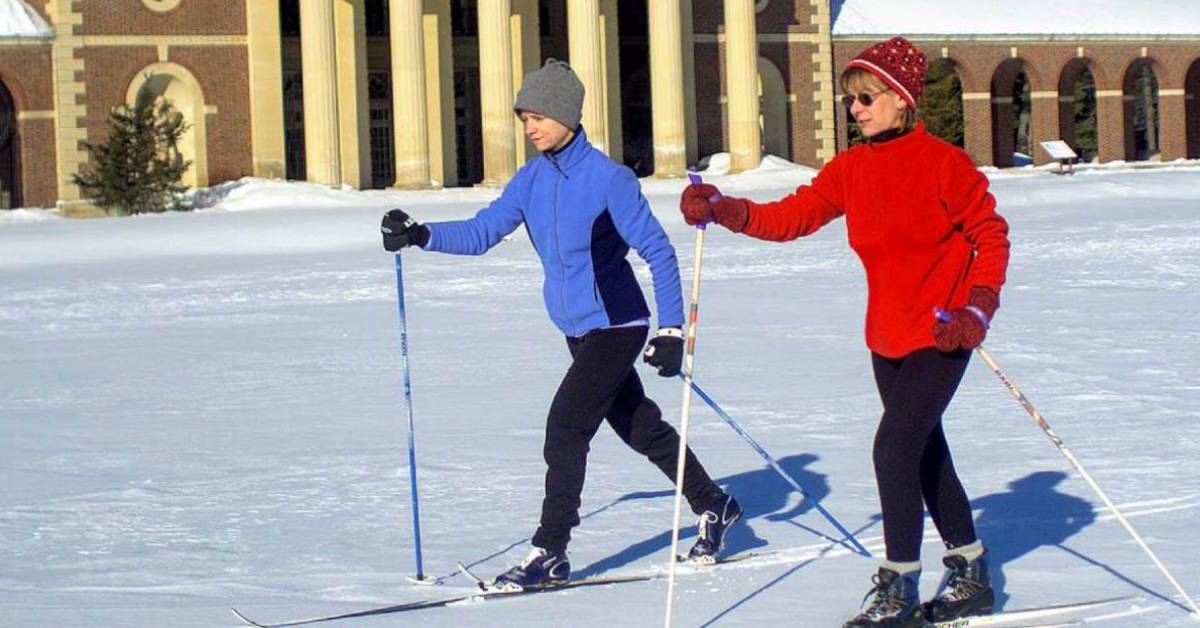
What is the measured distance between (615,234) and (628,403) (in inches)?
24.3

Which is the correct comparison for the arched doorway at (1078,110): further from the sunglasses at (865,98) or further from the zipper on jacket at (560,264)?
the sunglasses at (865,98)

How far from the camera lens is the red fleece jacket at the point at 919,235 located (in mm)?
5926

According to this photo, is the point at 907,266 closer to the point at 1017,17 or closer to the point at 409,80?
the point at 409,80

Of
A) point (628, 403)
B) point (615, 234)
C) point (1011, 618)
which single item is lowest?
point (1011, 618)

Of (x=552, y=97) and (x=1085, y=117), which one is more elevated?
(x=1085, y=117)

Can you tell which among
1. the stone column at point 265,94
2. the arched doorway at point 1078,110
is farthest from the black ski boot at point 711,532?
the arched doorway at point 1078,110

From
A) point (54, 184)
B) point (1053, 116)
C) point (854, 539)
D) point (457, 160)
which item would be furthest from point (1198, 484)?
point (1053, 116)

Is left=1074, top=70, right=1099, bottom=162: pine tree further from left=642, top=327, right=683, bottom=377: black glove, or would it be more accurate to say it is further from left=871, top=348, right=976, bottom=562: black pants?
left=871, top=348, right=976, bottom=562: black pants

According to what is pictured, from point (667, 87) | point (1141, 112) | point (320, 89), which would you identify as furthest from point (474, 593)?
point (1141, 112)

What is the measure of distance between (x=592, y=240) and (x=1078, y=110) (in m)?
62.0

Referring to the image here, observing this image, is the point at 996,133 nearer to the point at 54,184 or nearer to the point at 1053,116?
the point at 1053,116

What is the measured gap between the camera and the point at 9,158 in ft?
131

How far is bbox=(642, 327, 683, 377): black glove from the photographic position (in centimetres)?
645

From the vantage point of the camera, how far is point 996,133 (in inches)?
2084
